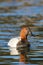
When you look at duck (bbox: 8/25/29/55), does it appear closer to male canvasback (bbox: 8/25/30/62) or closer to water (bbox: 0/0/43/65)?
male canvasback (bbox: 8/25/30/62)

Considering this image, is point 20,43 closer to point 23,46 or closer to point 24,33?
point 23,46

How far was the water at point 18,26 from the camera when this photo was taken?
11.3m

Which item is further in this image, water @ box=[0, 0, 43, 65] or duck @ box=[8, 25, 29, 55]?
duck @ box=[8, 25, 29, 55]

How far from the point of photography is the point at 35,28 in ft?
50.5

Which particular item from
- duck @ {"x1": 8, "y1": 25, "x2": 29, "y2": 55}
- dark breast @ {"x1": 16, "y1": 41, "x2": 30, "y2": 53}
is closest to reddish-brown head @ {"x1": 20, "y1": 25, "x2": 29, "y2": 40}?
duck @ {"x1": 8, "y1": 25, "x2": 29, "y2": 55}

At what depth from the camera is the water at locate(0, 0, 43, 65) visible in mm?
11286

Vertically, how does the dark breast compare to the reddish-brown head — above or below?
below

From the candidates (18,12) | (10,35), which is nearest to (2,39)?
(10,35)

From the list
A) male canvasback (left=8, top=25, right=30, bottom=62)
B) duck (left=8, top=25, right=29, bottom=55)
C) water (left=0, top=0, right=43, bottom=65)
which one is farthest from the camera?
duck (left=8, top=25, right=29, bottom=55)

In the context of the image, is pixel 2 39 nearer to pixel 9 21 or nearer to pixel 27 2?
pixel 9 21

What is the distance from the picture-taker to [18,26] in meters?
15.9

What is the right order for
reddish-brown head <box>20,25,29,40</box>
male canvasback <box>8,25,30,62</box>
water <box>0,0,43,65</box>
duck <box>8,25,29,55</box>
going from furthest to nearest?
reddish-brown head <box>20,25,29,40</box>
duck <box>8,25,29,55</box>
male canvasback <box>8,25,30,62</box>
water <box>0,0,43,65</box>

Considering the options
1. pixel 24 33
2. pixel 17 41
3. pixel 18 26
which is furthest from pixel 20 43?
pixel 18 26

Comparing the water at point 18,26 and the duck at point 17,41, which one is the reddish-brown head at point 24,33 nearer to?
the duck at point 17,41
